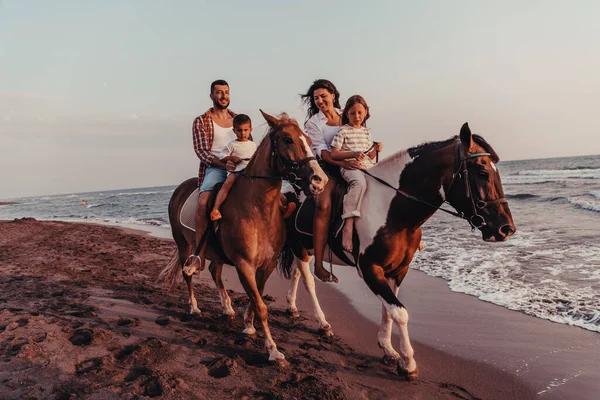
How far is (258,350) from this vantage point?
12.9 ft

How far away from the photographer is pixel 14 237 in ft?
43.6

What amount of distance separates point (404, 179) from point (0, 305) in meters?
5.28

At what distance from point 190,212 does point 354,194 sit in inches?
89.1

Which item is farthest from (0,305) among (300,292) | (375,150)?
(375,150)

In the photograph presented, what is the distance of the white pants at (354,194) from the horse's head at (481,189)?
92cm

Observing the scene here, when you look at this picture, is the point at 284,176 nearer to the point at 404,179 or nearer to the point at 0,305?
the point at 404,179

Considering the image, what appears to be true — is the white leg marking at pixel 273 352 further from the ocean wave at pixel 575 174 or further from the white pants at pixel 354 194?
the ocean wave at pixel 575 174

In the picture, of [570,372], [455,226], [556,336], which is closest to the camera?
[570,372]

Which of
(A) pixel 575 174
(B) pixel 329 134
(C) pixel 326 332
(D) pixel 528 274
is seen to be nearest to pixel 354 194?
(B) pixel 329 134

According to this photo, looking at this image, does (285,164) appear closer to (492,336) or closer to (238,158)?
(238,158)

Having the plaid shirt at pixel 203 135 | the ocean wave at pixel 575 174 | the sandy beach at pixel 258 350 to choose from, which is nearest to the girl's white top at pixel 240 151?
the plaid shirt at pixel 203 135

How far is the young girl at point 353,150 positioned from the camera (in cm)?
378

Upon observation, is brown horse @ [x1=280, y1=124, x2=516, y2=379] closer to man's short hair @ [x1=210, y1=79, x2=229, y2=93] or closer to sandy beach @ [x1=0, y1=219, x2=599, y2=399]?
sandy beach @ [x1=0, y1=219, x2=599, y2=399]

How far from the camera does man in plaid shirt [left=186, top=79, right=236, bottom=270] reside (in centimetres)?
463
